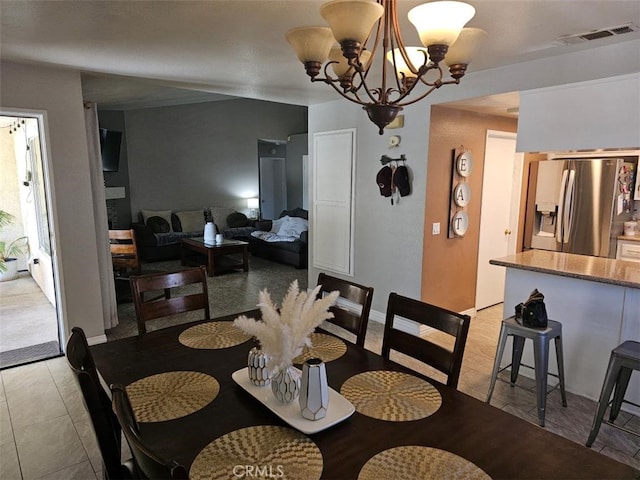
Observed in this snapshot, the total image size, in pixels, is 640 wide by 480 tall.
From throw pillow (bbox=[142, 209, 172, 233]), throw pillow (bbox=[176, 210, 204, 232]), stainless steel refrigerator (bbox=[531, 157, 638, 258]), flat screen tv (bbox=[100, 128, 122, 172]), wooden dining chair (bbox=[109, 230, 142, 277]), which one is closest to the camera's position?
stainless steel refrigerator (bbox=[531, 157, 638, 258])

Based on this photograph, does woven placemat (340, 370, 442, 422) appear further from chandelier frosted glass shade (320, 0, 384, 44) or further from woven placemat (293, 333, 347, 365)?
chandelier frosted glass shade (320, 0, 384, 44)

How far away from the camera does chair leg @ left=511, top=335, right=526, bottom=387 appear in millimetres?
3006

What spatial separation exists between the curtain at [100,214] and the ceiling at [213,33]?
1.51ft

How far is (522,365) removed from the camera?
316 cm

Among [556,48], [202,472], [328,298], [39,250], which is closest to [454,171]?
[556,48]

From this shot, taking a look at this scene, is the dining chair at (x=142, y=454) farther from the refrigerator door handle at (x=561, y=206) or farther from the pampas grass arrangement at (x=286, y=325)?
the refrigerator door handle at (x=561, y=206)

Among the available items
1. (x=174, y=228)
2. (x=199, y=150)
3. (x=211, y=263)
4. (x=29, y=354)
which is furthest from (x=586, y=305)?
(x=199, y=150)

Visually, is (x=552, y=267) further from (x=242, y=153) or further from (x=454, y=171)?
(x=242, y=153)

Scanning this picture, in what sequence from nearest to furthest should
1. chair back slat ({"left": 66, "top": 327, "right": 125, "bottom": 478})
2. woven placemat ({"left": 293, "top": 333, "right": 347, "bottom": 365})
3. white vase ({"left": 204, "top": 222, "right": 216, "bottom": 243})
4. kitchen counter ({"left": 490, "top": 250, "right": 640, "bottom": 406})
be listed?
chair back slat ({"left": 66, "top": 327, "right": 125, "bottom": 478}), woven placemat ({"left": 293, "top": 333, "right": 347, "bottom": 365}), kitchen counter ({"left": 490, "top": 250, "right": 640, "bottom": 406}), white vase ({"left": 204, "top": 222, "right": 216, "bottom": 243})

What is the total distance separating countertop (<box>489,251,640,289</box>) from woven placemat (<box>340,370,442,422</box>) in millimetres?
1695

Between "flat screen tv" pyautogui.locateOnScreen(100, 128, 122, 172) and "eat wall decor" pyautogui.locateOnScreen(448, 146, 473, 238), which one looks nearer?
"eat wall decor" pyautogui.locateOnScreen(448, 146, 473, 238)

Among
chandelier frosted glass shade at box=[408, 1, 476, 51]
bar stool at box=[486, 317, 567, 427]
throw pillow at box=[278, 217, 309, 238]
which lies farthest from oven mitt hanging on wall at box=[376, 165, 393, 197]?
throw pillow at box=[278, 217, 309, 238]

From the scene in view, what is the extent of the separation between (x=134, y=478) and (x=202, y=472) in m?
0.38

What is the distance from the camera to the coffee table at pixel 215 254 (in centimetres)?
640
